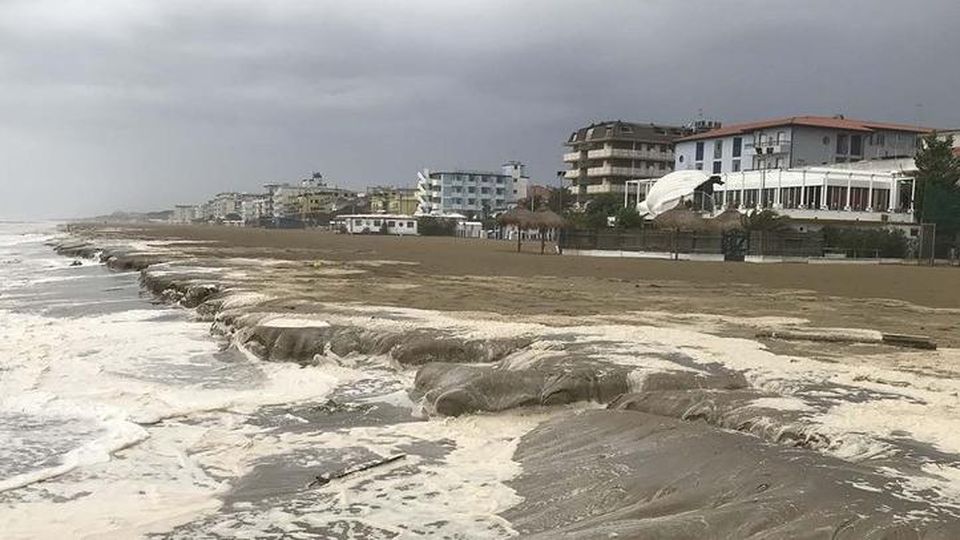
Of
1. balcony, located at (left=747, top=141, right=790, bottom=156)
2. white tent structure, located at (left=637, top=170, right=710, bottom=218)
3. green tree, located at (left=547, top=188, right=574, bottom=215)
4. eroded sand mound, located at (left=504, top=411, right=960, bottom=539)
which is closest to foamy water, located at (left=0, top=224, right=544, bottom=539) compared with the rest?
eroded sand mound, located at (left=504, top=411, right=960, bottom=539)

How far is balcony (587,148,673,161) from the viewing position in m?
110

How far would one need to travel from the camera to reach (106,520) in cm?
659

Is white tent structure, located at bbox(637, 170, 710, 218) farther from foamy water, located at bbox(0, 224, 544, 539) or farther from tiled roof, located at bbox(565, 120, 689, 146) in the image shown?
foamy water, located at bbox(0, 224, 544, 539)

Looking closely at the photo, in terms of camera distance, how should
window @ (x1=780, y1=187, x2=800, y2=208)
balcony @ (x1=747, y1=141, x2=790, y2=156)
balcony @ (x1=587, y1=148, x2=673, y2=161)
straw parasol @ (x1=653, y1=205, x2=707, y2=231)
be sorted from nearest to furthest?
straw parasol @ (x1=653, y1=205, x2=707, y2=231) < window @ (x1=780, y1=187, x2=800, y2=208) < balcony @ (x1=747, y1=141, x2=790, y2=156) < balcony @ (x1=587, y1=148, x2=673, y2=161)

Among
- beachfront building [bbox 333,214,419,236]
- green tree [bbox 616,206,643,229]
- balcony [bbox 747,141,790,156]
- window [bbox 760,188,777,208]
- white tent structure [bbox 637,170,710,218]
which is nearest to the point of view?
green tree [bbox 616,206,643,229]

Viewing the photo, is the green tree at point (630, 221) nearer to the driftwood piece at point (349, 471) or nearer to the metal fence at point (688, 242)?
the metal fence at point (688, 242)

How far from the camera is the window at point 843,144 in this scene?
8973 cm

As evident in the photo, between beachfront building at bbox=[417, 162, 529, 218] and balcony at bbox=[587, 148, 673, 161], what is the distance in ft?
178

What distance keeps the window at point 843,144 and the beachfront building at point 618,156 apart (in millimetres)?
24311

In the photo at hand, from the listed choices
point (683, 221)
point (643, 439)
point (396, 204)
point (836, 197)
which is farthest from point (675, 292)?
point (396, 204)

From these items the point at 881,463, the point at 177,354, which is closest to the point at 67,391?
the point at 177,354

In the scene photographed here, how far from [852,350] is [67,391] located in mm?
11558

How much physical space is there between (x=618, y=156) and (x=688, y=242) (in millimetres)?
60225

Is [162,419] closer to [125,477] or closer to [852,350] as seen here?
[125,477]
